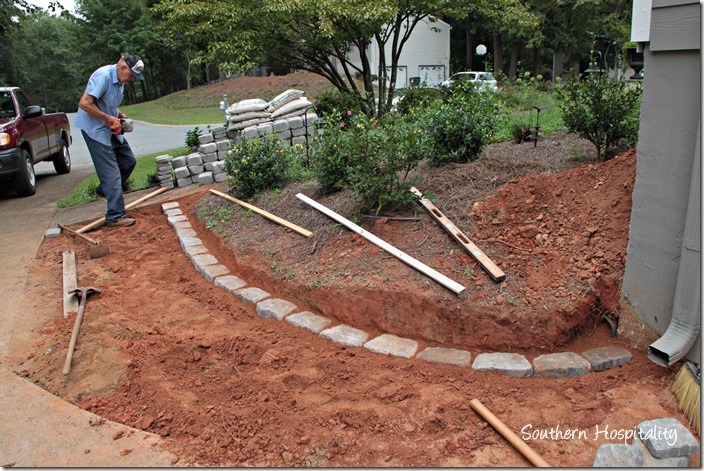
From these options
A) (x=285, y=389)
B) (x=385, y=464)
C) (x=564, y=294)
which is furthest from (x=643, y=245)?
(x=285, y=389)

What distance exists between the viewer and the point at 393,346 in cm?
351

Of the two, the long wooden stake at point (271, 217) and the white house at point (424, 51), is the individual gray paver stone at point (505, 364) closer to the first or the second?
the long wooden stake at point (271, 217)

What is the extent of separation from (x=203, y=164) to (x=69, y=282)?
348cm

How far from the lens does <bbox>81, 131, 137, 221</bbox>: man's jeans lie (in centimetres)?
607

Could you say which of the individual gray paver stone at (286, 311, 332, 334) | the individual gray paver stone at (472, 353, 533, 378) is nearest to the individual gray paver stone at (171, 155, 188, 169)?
the individual gray paver stone at (286, 311, 332, 334)

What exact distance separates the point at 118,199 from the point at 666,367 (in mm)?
5743

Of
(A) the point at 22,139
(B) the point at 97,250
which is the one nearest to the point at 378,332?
(B) the point at 97,250

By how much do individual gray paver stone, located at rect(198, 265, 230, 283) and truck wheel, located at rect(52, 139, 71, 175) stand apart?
780 centimetres

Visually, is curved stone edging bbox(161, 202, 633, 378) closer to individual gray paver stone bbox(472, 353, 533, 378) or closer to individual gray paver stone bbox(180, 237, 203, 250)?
individual gray paver stone bbox(472, 353, 533, 378)

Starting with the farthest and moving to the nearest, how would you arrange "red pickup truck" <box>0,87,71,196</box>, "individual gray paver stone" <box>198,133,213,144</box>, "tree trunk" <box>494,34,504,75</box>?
"tree trunk" <box>494,34,504,75</box>, "red pickup truck" <box>0,87,71,196</box>, "individual gray paver stone" <box>198,133,213,144</box>

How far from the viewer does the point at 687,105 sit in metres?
2.85

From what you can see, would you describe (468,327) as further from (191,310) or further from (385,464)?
(191,310)

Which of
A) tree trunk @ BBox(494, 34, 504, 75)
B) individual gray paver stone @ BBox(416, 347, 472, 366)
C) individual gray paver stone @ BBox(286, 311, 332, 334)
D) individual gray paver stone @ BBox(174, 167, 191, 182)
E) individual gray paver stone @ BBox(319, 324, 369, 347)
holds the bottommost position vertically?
individual gray paver stone @ BBox(416, 347, 472, 366)

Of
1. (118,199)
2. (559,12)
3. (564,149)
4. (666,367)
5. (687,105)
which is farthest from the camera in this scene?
(559,12)
